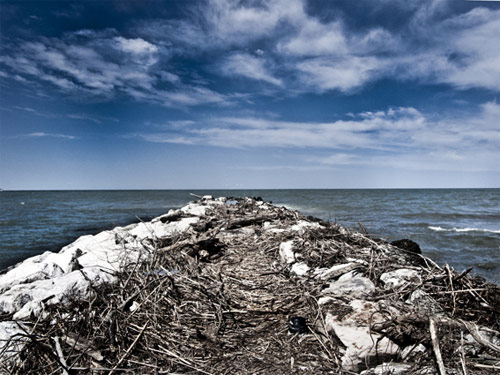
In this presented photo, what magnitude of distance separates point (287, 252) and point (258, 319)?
154cm

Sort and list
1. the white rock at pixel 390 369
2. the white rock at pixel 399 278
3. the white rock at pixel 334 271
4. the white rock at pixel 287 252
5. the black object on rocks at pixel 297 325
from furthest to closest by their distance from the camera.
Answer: the white rock at pixel 287 252, the white rock at pixel 334 271, the white rock at pixel 399 278, the black object on rocks at pixel 297 325, the white rock at pixel 390 369

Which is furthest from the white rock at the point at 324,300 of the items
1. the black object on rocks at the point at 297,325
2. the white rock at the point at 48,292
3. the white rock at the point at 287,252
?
the white rock at the point at 48,292

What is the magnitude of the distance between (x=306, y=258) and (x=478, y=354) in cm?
207

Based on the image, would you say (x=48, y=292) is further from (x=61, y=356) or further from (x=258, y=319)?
(x=258, y=319)

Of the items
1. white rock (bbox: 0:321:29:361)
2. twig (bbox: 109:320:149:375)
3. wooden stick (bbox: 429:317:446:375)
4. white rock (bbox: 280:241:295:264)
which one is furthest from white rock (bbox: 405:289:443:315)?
white rock (bbox: 0:321:29:361)

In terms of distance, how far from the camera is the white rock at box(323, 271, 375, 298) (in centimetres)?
294

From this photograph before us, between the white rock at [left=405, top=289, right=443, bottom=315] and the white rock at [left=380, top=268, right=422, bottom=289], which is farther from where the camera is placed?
the white rock at [left=380, top=268, right=422, bottom=289]

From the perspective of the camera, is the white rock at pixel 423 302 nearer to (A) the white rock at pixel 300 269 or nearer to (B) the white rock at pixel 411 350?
(B) the white rock at pixel 411 350

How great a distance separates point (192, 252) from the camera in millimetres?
4543

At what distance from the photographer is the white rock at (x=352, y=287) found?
9.63 ft

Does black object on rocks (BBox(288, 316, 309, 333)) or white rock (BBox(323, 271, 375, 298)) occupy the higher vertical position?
white rock (BBox(323, 271, 375, 298))

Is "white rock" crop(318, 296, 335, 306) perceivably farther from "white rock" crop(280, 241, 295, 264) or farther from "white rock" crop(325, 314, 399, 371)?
"white rock" crop(280, 241, 295, 264)

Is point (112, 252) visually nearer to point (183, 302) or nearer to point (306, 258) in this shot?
point (183, 302)

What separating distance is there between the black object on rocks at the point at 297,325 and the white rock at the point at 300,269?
100cm
